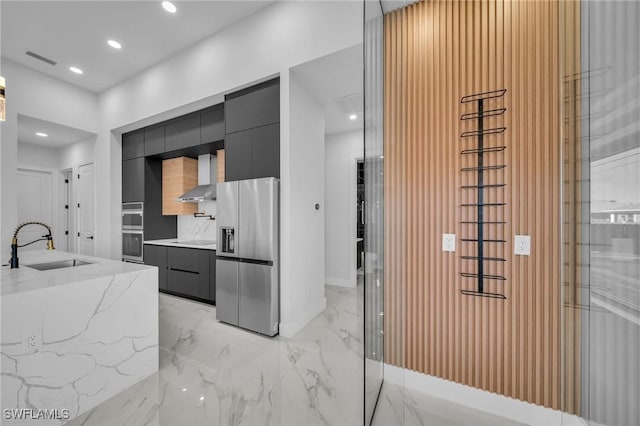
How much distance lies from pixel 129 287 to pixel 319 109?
276 centimetres

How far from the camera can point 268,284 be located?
2643 millimetres

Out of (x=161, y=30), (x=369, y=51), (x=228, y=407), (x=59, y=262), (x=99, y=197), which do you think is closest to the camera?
(x=369, y=51)

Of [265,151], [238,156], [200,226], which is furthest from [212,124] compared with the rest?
[200,226]

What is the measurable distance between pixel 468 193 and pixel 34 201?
8.23 meters

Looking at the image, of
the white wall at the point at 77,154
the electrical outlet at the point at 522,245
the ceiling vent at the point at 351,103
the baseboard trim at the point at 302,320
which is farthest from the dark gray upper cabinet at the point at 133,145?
the electrical outlet at the point at 522,245

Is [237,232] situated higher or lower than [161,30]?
lower

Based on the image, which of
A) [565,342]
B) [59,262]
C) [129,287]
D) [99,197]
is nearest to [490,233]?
[565,342]

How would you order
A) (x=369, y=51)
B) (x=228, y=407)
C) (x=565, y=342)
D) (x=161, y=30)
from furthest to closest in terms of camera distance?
(x=161, y=30)
(x=228, y=407)
(x=369, y=51)
(x=565, y=342)

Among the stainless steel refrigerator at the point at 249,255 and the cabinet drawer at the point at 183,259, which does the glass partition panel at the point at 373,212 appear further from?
the cabinet drawer at the point at 183,259

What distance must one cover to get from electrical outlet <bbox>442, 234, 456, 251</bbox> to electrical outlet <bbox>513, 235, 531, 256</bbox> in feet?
1.11

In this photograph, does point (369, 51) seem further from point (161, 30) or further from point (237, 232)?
point (161, 30)

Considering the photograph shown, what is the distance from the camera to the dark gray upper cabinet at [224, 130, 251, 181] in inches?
116

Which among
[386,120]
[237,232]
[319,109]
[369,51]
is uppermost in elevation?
[319,109]

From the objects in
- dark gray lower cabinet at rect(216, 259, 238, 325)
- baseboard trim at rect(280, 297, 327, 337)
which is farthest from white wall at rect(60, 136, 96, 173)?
baseboard trim at rect(280, 297, 327, 337)
